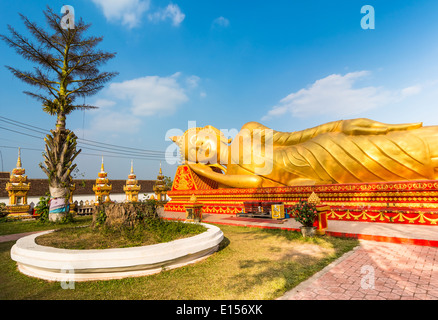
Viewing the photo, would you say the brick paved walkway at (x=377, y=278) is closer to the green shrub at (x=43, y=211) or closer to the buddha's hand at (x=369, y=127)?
the buddha's hand at (x=369, y=127)

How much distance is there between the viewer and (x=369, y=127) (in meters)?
9.50

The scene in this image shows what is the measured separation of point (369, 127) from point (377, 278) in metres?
→ 7.78

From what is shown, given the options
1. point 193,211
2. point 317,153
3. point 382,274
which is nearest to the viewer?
point 382,274

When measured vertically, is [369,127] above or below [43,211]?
above

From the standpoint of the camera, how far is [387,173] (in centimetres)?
909

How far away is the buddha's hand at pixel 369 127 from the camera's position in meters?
8.95

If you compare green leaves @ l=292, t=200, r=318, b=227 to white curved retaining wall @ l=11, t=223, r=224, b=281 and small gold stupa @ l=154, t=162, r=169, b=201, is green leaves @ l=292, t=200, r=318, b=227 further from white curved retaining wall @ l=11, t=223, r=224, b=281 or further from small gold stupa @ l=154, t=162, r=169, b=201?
small gold stupa @ l=154, t=162, r=169, b=201

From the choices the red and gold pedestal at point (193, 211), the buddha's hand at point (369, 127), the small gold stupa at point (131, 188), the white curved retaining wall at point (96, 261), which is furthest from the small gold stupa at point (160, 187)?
the white curved retaining wall at point (96, 261)

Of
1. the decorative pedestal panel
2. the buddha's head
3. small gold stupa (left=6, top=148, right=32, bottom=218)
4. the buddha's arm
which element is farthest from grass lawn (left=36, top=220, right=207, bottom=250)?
small gold stupa (left=6, top=148, right=32, bottom=218)

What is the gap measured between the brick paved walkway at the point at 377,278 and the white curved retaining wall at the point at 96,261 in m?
2.00

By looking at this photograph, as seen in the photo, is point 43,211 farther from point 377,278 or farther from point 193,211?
point 377,278

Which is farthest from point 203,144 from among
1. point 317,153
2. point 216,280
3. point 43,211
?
point 216,280

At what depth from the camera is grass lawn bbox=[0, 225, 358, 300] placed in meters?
3.09
